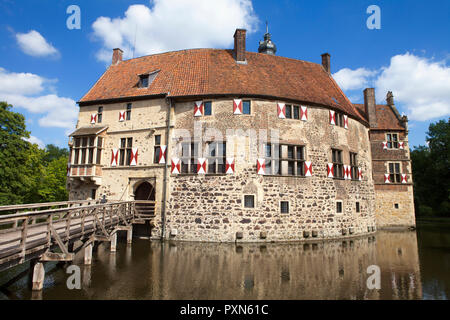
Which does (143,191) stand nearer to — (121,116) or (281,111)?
(121,116)

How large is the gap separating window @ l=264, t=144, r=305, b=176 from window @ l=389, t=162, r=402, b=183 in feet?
35.5

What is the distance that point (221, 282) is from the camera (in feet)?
24.1

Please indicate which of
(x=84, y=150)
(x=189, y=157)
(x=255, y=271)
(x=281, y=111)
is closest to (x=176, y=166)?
(x=189, y=157)

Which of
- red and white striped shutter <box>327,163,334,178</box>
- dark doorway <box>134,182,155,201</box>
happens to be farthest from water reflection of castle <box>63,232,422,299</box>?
red and white striped shutter <box>327,163,334,178</box>

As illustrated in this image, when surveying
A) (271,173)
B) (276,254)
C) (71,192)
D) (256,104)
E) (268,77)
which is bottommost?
(276,254)

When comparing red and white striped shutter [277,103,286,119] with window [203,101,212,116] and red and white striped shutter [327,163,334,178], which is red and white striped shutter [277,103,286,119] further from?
red and white striped shutter [327,163,334,178]

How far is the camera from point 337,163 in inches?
631

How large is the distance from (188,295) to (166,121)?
10610 millimetres

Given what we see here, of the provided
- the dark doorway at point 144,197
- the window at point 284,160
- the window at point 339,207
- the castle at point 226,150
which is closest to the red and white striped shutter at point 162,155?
the castle at point 226,150

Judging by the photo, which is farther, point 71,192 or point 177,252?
point 71,192

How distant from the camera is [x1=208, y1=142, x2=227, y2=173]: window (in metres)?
14.2

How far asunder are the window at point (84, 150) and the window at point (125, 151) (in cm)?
160
